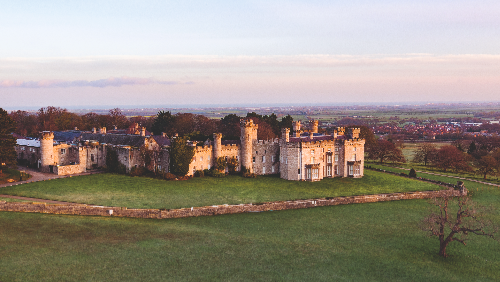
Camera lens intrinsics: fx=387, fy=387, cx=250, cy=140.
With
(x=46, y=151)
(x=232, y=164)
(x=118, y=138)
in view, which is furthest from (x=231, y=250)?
(x=46, y=151)

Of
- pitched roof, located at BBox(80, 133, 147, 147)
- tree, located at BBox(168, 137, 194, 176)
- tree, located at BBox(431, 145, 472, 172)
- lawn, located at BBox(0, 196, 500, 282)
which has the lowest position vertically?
lawn, located at BBox(0, 196, 500, 282)

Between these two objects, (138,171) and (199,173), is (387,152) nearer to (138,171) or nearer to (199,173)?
(199,173)

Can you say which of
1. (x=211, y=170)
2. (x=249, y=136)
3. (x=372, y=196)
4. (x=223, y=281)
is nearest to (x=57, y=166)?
(x=211, y=170)

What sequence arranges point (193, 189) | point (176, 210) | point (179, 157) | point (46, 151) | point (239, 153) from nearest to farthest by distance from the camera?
point (176, 210) < point (193, 189) < point (179, 157) < point (46, 151) < point (239, 153)

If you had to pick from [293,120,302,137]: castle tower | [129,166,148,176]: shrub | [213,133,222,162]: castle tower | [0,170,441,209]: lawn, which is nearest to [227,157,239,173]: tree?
[213,133,222,162]: castle tower

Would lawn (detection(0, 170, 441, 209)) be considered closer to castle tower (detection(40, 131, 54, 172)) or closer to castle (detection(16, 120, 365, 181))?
castle (detection(16, 120, 365, 181))

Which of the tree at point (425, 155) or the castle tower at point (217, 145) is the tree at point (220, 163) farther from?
the tree at point (425, 155)
